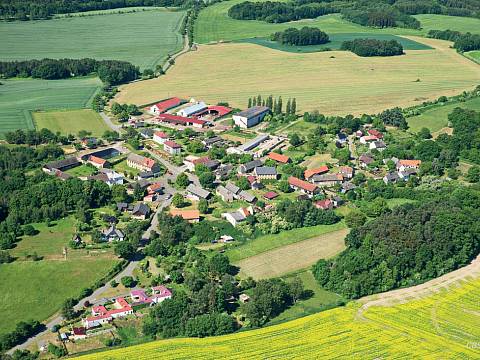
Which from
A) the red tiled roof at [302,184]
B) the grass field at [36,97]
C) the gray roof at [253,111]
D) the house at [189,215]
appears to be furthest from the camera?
the grass field at [36,97]

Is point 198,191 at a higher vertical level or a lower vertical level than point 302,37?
lower

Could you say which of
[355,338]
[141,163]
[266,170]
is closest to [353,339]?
[355,338]

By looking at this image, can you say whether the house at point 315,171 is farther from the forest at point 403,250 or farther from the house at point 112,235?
the house at point 112,235

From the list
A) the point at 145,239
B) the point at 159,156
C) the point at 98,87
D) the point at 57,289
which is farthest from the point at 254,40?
the point at 57,289

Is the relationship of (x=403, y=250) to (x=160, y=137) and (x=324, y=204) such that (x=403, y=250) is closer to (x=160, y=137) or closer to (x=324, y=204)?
(x=324, y=204)

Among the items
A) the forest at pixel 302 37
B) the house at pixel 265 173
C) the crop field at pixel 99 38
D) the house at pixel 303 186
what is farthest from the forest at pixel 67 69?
the house at pixel 303 186

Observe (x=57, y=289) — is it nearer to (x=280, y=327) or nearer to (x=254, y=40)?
(x=280, y=327)

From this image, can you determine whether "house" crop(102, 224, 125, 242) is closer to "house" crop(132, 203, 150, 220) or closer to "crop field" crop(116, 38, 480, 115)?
"house" crop(132, 203, 150, 220)
